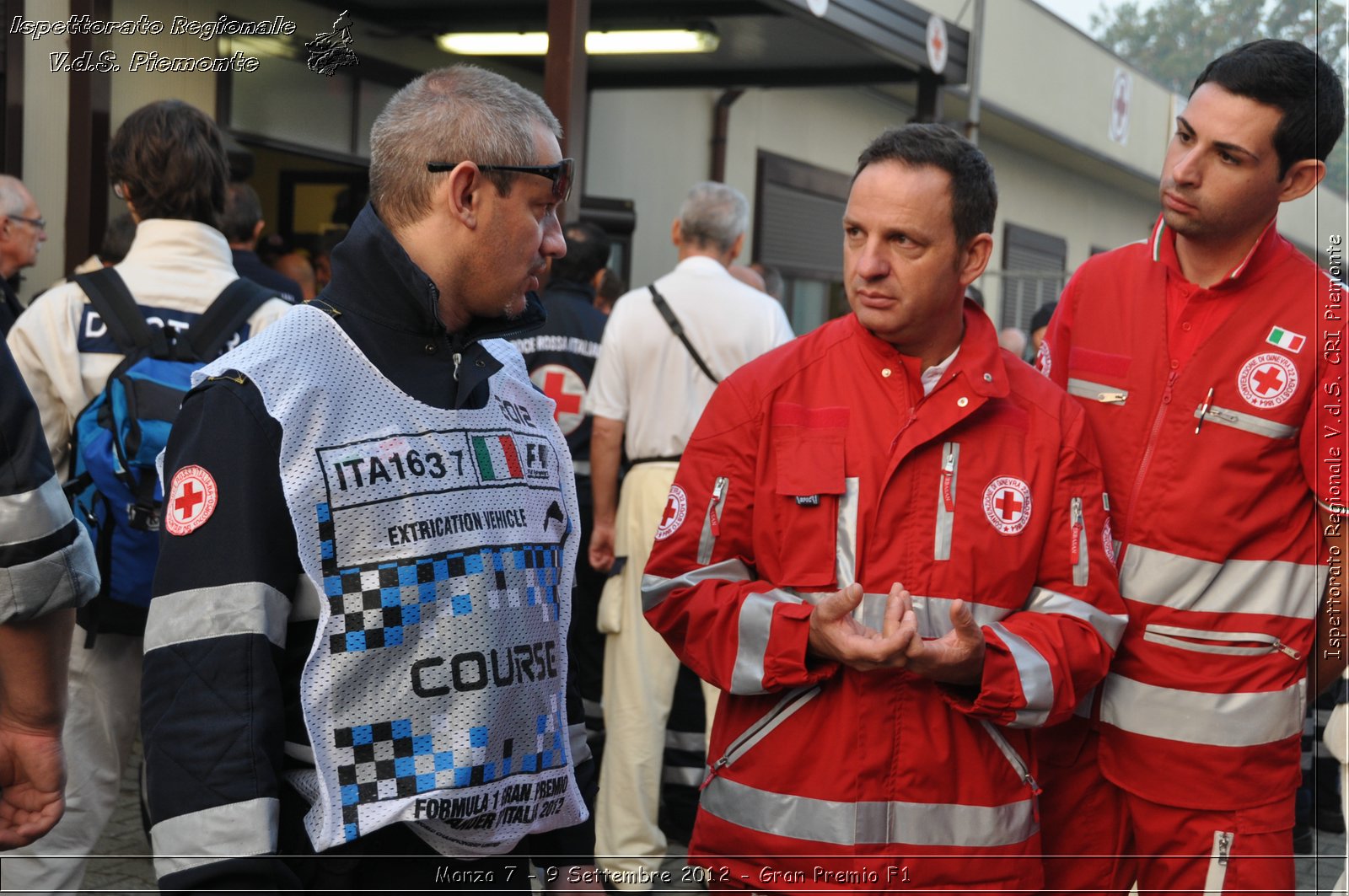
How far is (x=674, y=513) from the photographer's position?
8.84 feet

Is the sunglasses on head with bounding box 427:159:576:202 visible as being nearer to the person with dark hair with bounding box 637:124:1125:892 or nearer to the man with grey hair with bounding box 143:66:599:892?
the man with grey hair with bounding box 143:66:599:892

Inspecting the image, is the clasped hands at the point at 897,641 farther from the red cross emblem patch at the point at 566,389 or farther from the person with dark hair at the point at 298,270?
the person with dark hair at the point at 298,270

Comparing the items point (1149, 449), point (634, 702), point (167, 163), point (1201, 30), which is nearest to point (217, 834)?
point (1149, 449)

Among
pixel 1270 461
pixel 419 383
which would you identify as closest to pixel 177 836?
pixel 419 383

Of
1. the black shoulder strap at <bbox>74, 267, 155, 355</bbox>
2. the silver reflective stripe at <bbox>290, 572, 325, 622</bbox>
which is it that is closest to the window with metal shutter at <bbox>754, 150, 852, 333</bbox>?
the black shoulder strap at <bbox>74, 267, 155, 355</bbox>

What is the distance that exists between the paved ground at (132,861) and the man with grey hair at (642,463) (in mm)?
554

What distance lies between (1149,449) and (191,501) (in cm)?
202

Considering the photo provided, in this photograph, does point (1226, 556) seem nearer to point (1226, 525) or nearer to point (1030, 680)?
point (1226, 525)

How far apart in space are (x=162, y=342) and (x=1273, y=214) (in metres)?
2.84

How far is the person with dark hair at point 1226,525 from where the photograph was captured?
2.83m

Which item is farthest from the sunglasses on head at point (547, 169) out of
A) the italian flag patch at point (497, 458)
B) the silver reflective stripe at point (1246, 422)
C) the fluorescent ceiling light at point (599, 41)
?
the fluorescent ceiling light at point (599, 41)

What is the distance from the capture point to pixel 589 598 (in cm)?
587

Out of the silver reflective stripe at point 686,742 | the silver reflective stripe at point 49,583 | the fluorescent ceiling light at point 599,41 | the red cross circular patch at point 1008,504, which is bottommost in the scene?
the silver reflective stripe at point 686,742

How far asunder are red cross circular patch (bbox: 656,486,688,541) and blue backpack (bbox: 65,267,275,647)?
1.54 meters
